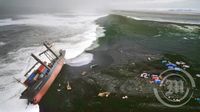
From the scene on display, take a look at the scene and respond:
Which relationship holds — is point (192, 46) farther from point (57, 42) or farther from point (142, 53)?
point (57, 42)

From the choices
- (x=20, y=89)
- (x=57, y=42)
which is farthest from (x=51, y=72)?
(x=57, y=42)

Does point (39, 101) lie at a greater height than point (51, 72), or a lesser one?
lesser

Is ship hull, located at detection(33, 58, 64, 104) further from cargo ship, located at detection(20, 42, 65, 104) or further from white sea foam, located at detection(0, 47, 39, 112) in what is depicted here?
white sea foam, located at detection(0, 47, 39, 112)

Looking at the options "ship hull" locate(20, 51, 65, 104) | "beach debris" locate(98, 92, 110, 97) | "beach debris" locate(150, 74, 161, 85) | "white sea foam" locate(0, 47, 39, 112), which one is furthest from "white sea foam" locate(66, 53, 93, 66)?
"beach debris" locate(150, 74, 161, 85)

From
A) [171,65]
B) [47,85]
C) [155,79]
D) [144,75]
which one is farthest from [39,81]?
[171,65]

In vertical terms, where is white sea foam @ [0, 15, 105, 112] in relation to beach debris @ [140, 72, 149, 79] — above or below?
below

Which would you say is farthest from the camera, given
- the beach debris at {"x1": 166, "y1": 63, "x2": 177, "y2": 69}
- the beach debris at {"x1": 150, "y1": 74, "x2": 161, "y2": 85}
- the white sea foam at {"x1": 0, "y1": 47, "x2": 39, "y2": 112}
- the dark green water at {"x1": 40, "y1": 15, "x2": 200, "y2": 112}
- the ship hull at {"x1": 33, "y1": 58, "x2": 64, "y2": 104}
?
the beach debris at {"x1": 166, "y1": 63, "x2": 177, "y2": 69}

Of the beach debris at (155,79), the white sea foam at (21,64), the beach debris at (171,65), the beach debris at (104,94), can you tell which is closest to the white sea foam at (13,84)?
the white sea foam at (21,64)

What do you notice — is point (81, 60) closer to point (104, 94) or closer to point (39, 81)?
point (39, 81)
